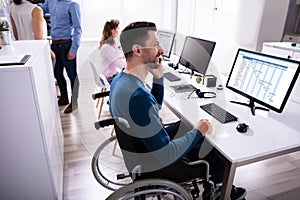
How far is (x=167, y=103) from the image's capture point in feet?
5.89

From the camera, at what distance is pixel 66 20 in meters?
2.92

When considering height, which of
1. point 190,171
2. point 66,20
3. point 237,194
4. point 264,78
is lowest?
point 237,194

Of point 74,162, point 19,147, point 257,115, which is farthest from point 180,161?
point 74,162

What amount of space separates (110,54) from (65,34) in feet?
2.62

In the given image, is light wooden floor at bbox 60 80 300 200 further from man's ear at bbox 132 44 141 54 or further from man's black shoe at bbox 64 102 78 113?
man's ear at bbox 132 44 141 54

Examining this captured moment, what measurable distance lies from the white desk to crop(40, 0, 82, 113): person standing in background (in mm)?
1747

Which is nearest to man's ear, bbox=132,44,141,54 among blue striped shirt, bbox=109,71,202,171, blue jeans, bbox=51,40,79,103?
blue striped shirt, bbox=109,71,202,171

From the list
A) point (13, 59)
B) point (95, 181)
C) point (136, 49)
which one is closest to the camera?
point (136, 49)

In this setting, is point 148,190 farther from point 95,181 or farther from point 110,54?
point 110,54

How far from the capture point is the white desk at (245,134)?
3.88ft

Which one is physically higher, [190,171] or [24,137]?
[24,137]

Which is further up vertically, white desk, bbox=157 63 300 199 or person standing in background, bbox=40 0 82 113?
person standing in background, bbox=40 0 82 113

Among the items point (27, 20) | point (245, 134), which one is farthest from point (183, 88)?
point (27, 20)

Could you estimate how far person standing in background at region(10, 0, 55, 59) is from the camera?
2.66 m
